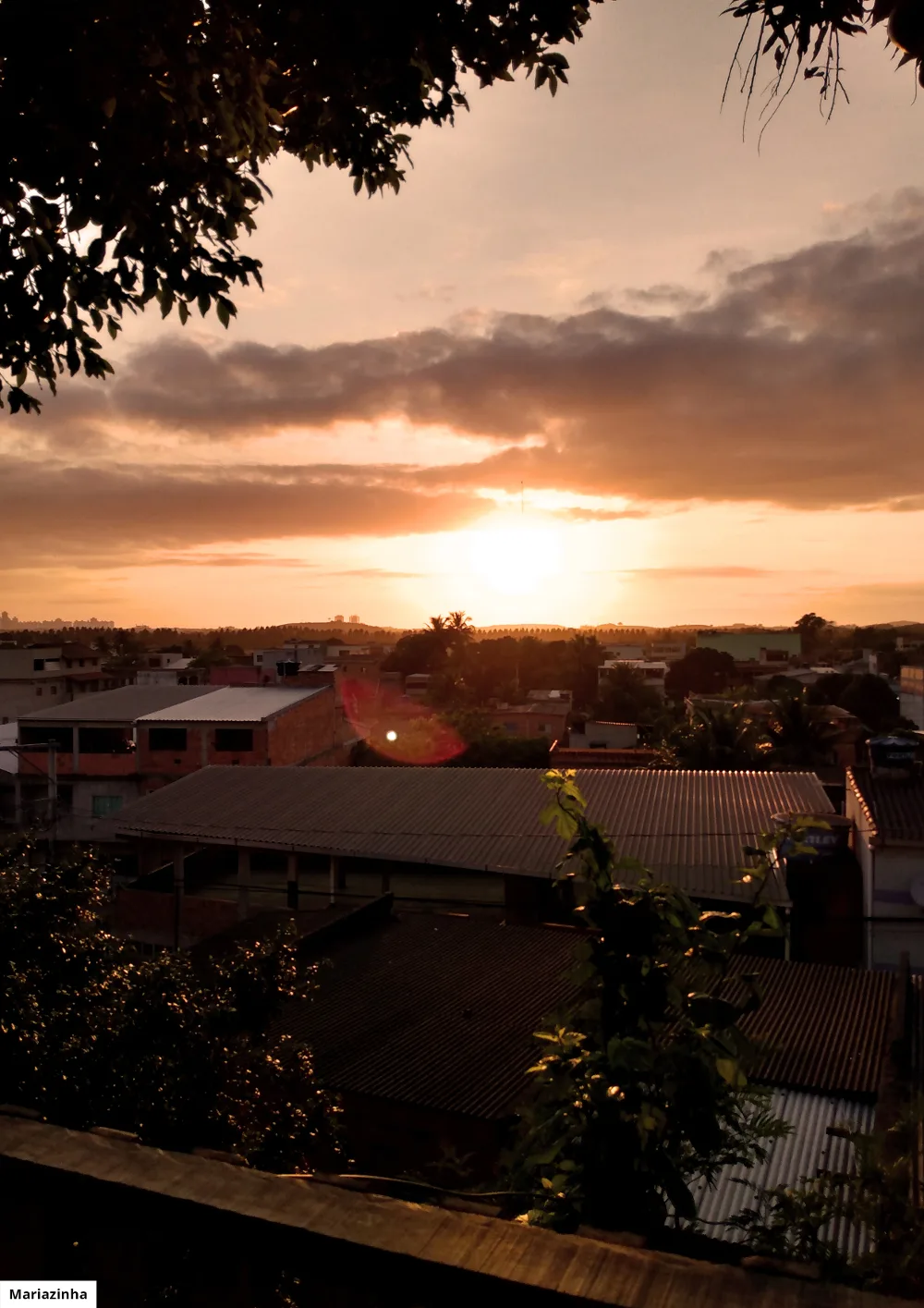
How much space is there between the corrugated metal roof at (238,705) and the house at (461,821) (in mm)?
7649

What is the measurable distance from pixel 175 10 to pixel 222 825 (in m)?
18.8

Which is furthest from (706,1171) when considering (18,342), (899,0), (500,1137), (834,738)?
(834,738)

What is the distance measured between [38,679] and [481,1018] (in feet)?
159

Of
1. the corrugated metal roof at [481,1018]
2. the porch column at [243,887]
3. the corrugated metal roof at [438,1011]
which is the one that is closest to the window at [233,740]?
the porch column at [243,887]

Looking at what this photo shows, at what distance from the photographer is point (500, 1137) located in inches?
379

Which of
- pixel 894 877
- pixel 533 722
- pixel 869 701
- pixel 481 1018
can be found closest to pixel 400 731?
pixel 533 722

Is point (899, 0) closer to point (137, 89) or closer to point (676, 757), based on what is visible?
point (137, 89)

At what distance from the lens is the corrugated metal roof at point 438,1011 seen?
414 inches

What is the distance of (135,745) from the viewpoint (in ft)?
112

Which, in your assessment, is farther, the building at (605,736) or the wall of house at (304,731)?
the building at (605,736)

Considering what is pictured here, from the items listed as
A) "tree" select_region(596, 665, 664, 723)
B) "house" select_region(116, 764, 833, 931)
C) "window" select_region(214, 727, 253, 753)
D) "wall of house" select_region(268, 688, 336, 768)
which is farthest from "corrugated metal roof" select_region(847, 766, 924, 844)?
"tree" select_region(596, 665, 664, 723)

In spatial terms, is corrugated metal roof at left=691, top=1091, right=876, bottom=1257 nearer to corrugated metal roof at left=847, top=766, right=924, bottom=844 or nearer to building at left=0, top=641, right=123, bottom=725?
corrugated metal roof at left=847, top=766, right=924, bottom=844

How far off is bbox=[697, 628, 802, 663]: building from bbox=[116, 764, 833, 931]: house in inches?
3344

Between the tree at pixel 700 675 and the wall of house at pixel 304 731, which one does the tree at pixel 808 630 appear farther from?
the wall of house at pixel 304 731
